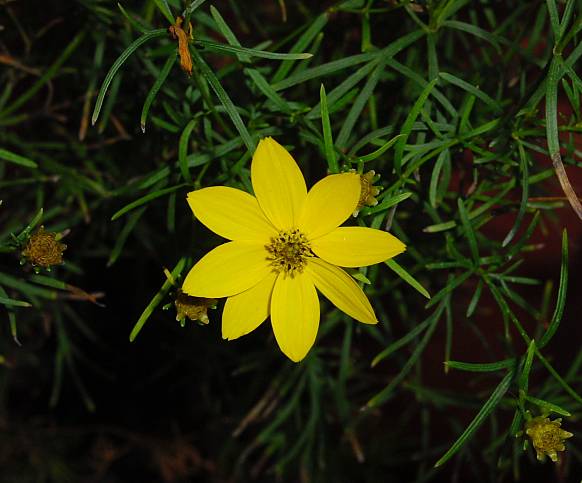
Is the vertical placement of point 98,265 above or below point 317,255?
above

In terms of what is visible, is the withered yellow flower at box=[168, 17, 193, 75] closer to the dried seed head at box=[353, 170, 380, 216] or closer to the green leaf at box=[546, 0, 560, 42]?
the dried seed head at box=[353, 170, 380, 216]

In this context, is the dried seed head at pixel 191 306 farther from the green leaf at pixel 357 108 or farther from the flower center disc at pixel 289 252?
the green leaf at pixel 357 108

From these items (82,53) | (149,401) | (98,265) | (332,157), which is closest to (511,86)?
(332,157)

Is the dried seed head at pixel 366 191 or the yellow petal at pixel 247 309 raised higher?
the dried seed head at pixel 366 191

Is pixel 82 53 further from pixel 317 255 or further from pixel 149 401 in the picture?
pixel 149 401

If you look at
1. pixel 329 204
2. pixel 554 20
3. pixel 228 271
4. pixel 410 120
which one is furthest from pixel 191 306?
pixel 554 20

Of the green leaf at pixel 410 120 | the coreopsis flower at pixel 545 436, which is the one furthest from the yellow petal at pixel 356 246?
the coreopsis flower at pixel 545 436

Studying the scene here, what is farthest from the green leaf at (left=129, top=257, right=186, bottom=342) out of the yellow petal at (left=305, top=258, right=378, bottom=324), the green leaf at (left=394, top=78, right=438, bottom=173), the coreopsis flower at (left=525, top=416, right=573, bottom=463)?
the coreopsis flower at (left=525, top=416, right=573, bottom=463)
